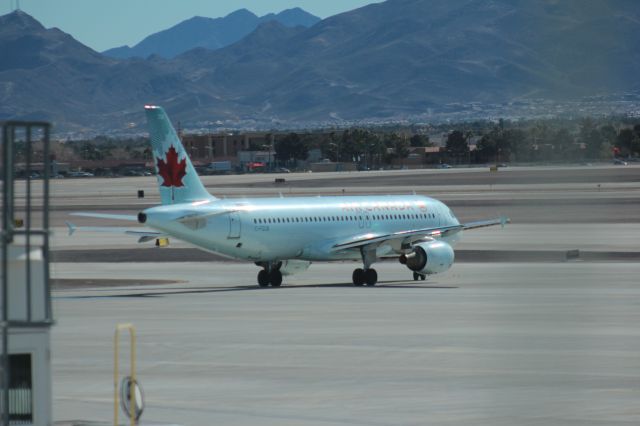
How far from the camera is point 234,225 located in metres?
51.7

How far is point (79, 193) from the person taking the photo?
172 meters

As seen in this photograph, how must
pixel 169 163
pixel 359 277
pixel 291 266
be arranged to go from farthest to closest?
pixel 291 266, pixel 359 277, pixel 169 163

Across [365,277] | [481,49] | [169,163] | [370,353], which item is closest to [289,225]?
[365,277]

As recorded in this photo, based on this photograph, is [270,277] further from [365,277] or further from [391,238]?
[391,238]

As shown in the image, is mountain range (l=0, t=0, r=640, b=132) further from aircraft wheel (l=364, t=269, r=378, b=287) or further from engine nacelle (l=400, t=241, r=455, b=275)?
engine nacelle (l=400, t=241, r=455, b=275)

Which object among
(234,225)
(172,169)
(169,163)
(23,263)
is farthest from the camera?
(234,225)

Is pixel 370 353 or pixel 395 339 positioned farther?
pixel 395 339

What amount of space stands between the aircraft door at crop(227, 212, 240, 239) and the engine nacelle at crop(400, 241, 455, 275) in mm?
8178

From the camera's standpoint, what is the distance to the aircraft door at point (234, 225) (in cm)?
5156

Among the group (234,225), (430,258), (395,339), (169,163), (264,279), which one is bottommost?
(264,279)

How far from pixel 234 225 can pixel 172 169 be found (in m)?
3.62

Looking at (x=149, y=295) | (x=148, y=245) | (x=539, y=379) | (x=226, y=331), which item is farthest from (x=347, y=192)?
(x=539, y=379)

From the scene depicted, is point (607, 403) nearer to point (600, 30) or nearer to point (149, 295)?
point (600, 30)

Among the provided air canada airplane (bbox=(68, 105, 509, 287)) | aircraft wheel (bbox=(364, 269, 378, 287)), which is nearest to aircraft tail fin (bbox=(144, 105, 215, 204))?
air canada airplane (bbox=(68, 105, 509, 287))
